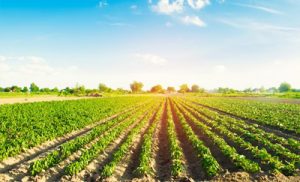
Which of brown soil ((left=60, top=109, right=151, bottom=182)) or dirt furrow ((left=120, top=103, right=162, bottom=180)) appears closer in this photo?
brown soil ((left=60, top=109, right=151, bottom=182))

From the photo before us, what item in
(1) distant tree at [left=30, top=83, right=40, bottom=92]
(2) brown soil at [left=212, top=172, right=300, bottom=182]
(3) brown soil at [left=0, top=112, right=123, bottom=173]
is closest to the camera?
(2) brown soil at [left=212, top=172, right=300, bottom=182]

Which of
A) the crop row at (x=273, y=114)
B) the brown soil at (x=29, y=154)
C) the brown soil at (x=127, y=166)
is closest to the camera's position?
the brown soil at (x=127, y=166)

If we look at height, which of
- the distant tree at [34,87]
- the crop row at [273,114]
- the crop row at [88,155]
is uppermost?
the distant tree at [34,87]

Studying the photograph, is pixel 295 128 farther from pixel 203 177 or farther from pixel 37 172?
pixel 37 172

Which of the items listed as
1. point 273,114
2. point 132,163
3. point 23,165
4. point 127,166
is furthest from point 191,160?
point 273,114

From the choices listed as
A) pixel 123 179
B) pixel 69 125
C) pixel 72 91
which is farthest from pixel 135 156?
pixel 72 91

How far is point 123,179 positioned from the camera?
426 inches

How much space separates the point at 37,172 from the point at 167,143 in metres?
8.74

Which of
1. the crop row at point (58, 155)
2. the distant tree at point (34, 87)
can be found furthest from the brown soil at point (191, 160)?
the distant tree at point (34, 87)

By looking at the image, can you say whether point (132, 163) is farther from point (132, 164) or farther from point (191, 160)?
point (191, 160)

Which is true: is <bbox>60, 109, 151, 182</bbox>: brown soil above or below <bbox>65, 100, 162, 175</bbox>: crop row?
below

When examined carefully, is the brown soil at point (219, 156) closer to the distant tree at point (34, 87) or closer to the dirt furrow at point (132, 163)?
the dirt furrow at point (132, 163)

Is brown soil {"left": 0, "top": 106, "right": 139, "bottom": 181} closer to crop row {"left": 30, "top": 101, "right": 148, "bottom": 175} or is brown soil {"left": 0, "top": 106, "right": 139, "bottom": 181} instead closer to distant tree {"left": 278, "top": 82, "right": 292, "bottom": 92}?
crop row {"left": 30, "top": 101, "right": 148, "bottom": 175}

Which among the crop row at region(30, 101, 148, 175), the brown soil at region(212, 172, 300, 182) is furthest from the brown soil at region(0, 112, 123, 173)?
the brown soil at region(212, 172, 300, 182)
